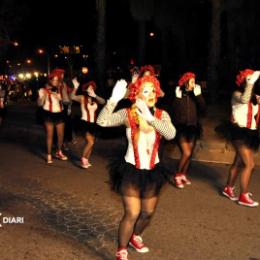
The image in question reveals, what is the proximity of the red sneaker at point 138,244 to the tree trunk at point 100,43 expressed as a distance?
45.7 ft

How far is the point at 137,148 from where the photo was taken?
4.42 m

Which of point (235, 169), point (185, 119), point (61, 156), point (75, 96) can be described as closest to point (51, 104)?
point (75, 96)

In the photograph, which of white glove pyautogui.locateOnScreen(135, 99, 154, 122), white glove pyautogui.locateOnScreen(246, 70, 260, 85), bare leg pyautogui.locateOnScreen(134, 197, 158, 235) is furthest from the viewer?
white glove pyautogui.locateOnScreen(246, 70, 260, 85)

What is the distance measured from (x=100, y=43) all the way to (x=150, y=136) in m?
14.8

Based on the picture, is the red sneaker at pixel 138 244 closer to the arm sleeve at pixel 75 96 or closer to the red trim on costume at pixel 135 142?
the red trim on costume at pixel 135 142

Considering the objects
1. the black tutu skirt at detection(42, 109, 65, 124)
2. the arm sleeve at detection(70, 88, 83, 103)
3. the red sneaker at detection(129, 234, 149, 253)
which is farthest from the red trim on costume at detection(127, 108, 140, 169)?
the black tutu skirt at detection(42, 109, 65, 124)

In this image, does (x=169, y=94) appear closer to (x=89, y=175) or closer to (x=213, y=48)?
(x=213, y=48)

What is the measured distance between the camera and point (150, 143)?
14.5ft

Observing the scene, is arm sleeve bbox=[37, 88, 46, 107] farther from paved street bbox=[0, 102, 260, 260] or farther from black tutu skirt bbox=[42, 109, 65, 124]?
paved street bbox=[0, 102, 260, 260]

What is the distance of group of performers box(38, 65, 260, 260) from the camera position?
14.4ft

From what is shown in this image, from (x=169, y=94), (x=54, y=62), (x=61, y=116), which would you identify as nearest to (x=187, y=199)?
(x=61, y=116)

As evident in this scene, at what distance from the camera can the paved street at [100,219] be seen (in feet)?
16.1

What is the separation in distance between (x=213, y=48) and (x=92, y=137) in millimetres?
10855

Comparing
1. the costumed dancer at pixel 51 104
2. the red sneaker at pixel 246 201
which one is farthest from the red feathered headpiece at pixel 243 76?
the costumed dancer at pixel 51 104
